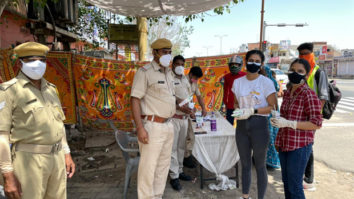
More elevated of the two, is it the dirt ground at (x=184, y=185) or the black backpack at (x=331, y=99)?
the black backpack at (x=331, y=99)

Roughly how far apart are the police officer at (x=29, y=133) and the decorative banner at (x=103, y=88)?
306 centimetres

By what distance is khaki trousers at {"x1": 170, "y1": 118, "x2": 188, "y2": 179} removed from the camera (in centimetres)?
342

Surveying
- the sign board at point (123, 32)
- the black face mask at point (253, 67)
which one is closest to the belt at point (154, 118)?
the black face mask at point (253, 67)

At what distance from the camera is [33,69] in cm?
178

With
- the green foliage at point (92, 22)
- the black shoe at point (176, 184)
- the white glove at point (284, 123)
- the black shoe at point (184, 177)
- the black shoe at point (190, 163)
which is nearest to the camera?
the white glove at point (284, 123)

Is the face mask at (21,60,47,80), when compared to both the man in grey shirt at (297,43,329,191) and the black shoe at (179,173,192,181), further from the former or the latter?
the man in grey shirt at (297,43,329,191)

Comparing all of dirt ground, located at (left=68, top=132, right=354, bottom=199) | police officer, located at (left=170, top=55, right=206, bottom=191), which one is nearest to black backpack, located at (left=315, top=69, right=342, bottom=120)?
dirt ground, located at (left=68, top=132, right=354, bottom=199)

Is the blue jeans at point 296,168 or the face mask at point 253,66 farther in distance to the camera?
the face mask at point 253,66

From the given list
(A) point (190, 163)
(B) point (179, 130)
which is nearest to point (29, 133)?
(B) point (179, 130)

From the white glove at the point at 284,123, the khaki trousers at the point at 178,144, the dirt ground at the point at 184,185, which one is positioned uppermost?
the white glove at the point at 284,123

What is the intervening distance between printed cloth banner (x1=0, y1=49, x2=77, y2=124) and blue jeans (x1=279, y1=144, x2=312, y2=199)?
14.6ft

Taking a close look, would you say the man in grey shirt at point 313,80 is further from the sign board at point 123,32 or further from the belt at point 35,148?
the sign board at point 123,32

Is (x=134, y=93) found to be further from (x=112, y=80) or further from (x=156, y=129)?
(x=112, y=80)

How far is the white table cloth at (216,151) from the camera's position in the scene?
3.20 meters
